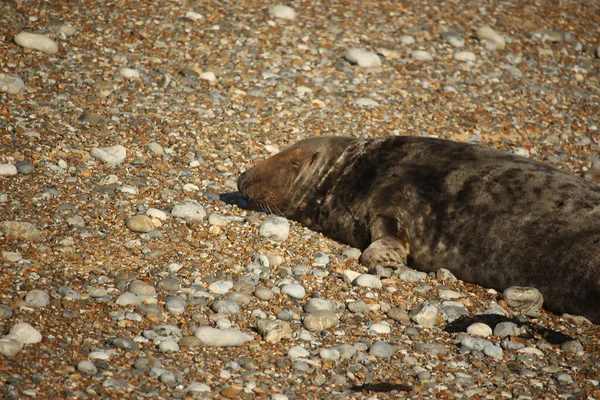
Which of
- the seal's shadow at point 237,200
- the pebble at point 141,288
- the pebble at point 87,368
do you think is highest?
the pebble at point 87,368

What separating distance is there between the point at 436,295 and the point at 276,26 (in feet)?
14.3

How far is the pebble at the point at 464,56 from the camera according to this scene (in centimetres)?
830

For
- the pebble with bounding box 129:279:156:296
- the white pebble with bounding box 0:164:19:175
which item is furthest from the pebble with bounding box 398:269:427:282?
the white pebble with bounding box 0:164:19:175

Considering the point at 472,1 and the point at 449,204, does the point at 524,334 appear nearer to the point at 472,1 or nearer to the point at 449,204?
the point at 449,204

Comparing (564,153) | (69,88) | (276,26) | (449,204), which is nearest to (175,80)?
(69,88)

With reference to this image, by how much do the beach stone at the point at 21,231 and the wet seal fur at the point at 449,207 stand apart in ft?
5.54

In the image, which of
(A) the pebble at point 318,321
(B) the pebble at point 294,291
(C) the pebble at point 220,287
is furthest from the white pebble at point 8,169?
(A) the pebble at point 318,321

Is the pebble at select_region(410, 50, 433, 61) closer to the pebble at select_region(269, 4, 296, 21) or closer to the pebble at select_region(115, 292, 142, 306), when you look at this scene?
the pebble at select_region(269, 4, 296, 21)

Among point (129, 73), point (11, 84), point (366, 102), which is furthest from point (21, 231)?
point (366, 102)

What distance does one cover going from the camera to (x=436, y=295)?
4754 millimetres

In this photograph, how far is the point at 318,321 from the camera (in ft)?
13.6

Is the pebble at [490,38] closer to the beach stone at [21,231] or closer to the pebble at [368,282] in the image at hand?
the pebble at [368,282]

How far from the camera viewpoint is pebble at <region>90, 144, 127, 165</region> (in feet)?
19.2

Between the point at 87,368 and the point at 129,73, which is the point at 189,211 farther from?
the point at 129,73
